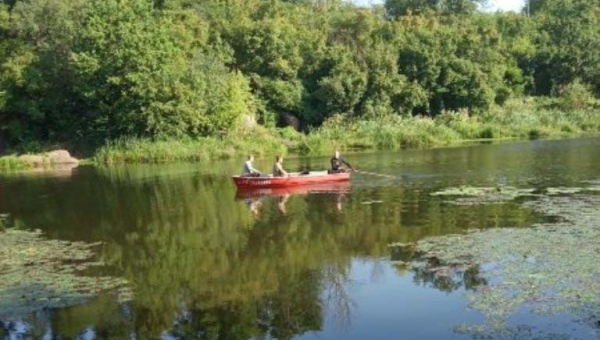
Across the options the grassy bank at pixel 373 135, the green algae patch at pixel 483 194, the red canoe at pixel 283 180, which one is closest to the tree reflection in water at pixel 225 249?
the red canoe at pixel 283 180

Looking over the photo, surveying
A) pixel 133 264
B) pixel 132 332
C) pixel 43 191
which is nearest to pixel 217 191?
pixel 43 191

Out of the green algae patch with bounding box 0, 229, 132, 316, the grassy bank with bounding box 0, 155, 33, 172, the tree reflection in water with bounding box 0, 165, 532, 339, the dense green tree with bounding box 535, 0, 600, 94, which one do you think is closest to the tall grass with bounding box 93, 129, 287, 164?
the grassy bank with bounding box 0, 155, 33, 172

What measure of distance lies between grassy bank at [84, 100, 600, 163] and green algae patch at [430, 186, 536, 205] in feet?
83.0

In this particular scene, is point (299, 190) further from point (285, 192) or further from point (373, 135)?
point (373, 135)

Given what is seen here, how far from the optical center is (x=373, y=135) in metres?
54.4

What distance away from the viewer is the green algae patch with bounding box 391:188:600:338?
11023mm

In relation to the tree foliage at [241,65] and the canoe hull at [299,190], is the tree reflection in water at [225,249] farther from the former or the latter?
the tree foliage at [241,65]

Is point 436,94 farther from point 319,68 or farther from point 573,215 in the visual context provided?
point 573,215

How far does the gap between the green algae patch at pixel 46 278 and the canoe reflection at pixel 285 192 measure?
26.7 feet

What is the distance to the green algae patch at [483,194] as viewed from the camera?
22.7 metres

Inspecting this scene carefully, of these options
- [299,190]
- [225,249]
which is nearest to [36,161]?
[299,190]

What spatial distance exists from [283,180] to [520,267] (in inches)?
632

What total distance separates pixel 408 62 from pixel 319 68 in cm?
880

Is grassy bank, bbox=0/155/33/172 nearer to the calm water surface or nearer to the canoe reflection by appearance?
the calm water surface
